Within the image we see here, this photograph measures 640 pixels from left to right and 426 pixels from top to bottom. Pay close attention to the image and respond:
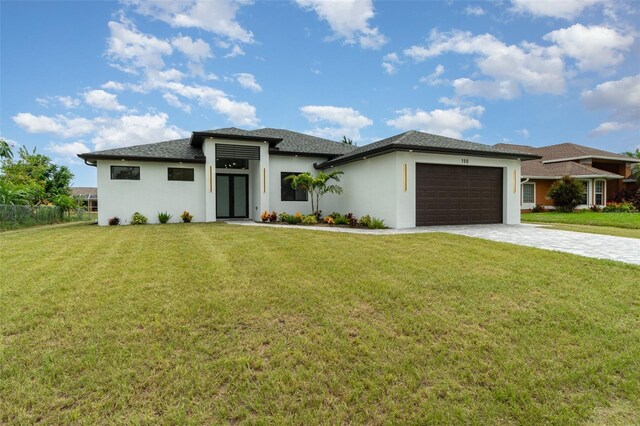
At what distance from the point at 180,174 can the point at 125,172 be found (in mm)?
2249

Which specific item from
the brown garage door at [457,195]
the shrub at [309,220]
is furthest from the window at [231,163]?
the brown garage door at [457,195]

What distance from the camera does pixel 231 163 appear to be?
1655 centimetres

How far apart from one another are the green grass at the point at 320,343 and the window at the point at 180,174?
31.9ft

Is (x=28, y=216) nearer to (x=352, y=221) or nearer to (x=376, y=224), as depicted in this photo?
(x=352, y=221)

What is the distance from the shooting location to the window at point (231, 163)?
1632 centimetres

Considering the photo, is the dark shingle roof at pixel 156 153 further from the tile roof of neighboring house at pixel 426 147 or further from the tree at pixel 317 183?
the tile roof of neighboring house at pixel 426 147

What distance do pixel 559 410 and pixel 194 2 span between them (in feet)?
42.8

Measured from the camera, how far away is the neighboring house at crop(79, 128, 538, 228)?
12297 mm

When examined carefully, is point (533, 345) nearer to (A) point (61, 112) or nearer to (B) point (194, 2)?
(B) point (194, 2)

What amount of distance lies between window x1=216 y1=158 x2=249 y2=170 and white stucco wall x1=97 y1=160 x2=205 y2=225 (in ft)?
4.05

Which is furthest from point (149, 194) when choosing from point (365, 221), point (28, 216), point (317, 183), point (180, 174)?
point (365, 221)

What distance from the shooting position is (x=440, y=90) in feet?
55.7

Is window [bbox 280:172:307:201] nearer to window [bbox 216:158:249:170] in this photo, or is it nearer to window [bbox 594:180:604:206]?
window [bbox 216:158:249:170]

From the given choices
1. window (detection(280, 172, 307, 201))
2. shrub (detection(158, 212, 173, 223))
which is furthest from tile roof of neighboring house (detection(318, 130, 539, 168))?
shrub (detection(158, 212, 173, 223))
